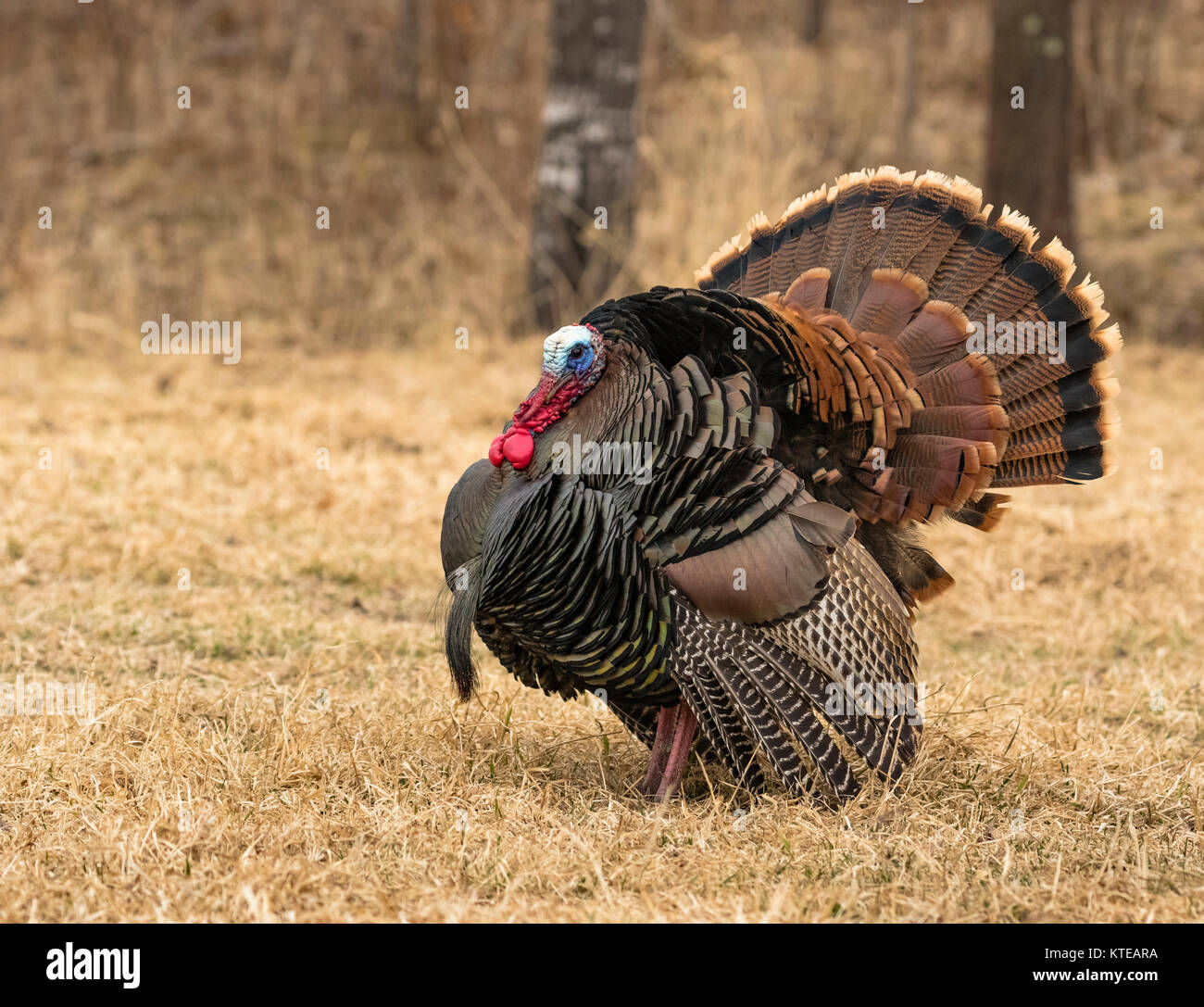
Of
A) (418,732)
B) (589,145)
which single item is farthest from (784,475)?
(589,145)

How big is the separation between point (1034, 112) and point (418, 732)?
6.73 m

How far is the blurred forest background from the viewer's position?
8625 millimetres

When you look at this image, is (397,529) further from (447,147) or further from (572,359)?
(447,147)

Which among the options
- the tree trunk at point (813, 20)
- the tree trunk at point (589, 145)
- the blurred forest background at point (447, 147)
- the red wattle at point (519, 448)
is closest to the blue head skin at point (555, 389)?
the red wattle at point (519, 448)

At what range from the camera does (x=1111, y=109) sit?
12102mm

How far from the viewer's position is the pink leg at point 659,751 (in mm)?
3412

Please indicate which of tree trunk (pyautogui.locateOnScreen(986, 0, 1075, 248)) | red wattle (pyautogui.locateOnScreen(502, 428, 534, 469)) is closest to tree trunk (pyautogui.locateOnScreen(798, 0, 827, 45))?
tree trunk (pyautogui.locateOnScreen(986, 0, 1075, 248))

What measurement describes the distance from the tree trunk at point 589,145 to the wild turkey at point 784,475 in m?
4.62

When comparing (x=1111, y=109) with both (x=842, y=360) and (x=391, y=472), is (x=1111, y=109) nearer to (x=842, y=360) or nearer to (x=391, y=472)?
(x=391, y=472)

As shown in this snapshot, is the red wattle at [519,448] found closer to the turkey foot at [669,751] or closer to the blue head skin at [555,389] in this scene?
the blue head skin at [555,389]

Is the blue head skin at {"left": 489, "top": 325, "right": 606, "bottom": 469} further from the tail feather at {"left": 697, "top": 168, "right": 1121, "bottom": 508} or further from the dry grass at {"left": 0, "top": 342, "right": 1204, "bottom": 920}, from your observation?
the dry grass at {"left": 0, "top": 342, "right": 1204, "bottom": 920}

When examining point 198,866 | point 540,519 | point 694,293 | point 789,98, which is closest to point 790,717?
point 540,519
